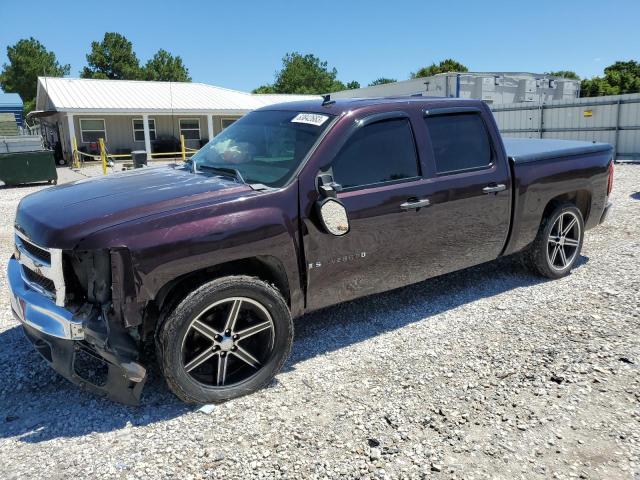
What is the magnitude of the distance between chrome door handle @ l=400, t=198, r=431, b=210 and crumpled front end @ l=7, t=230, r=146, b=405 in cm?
217

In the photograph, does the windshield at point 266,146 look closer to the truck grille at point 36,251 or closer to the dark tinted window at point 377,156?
the dark tinted window at point 377,156

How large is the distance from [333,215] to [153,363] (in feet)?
5.60

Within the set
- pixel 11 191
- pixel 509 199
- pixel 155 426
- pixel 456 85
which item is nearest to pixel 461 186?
pixel 509 199

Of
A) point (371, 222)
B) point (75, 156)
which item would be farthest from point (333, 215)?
point (75, 156)

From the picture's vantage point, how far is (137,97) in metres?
27.7

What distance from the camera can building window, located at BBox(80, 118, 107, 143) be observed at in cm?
2717

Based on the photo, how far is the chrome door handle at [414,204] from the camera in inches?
157

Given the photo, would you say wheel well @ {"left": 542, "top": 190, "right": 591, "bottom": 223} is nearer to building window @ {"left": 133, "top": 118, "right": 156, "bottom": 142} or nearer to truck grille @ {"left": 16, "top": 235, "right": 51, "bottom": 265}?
truck grille @ {"left": 16, "top": 235, "right": 51, "bottom": 265}

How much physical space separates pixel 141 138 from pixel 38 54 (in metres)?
36.6

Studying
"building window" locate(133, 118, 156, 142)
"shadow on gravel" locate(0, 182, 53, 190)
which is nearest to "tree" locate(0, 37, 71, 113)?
"building window" locate(133, 118, 156, 142)

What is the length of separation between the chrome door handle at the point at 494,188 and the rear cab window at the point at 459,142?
7.5 inches

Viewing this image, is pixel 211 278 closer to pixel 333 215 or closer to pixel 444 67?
pixel 333 215

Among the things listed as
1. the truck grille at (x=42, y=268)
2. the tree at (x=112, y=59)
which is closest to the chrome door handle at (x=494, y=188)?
the truck grille at (x=42, y=268)

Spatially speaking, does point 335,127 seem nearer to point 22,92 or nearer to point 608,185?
point 608,185
